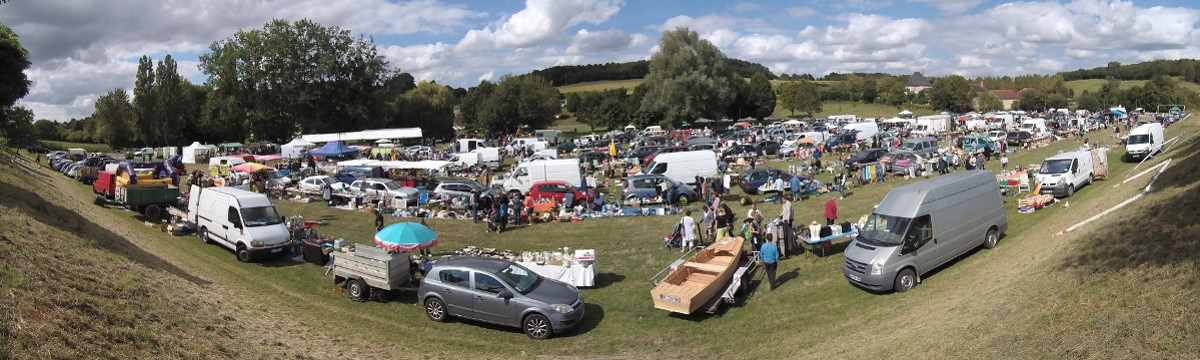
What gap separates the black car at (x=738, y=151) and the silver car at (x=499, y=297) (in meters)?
27.7

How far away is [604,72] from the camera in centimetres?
16600

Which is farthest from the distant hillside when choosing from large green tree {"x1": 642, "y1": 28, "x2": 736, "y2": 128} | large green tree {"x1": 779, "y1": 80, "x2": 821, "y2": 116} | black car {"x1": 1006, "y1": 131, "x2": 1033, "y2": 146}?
black car {"x1": 1006, "y1": 131, "x2": 1033, "y2": 146}

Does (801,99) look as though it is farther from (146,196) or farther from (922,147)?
(146,196)

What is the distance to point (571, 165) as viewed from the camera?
27.6 m


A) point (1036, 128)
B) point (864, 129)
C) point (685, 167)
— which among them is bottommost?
point (685, 167)

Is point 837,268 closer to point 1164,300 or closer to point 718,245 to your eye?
point 718,245

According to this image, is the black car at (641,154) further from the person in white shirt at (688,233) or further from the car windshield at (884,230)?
the car windshield at (884,230)

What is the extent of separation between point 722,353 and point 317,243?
37.7ft

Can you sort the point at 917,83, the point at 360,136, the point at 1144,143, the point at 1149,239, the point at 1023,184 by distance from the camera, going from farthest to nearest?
the point at 917,83
the point at 360,136
the point at 1144,143
the point at 1023,184
the point at 1149,239

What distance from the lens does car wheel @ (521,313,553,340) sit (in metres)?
11.7

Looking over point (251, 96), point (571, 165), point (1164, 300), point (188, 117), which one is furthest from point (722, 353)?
point (188, 117)

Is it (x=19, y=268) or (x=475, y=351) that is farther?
(x=475, y=351)

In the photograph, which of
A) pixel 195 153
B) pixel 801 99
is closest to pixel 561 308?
pixel 195 153

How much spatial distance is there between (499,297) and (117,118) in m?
76.9
